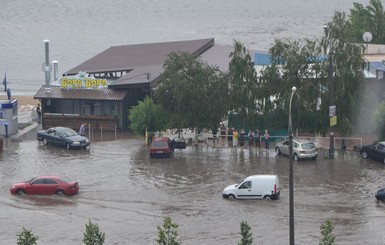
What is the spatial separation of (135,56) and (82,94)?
14625mm

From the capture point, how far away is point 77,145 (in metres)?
56.9

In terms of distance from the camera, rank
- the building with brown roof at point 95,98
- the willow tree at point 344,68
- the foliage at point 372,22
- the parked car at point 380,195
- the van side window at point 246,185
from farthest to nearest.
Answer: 1. the foliage at point 372,22
2. the building with brown roof at point 95,98
3. the willow tree at point 344,68
4. the van side window at point 246,185
5. the parked car at point 380,195

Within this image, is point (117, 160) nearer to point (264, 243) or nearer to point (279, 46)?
point (279, 46)

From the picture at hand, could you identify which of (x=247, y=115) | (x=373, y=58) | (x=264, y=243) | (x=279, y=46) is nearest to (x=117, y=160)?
(x=247, y=115)

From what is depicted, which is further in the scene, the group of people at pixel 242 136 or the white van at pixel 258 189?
the group of people at pixel 242 136

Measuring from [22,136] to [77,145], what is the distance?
28.0ft

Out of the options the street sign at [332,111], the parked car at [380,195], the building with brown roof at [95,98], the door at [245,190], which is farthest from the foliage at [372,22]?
the door at [245,190]

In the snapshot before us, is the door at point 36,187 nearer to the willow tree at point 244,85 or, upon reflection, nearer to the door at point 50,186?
the door at point 50,186

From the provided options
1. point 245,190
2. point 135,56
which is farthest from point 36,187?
point 135,56

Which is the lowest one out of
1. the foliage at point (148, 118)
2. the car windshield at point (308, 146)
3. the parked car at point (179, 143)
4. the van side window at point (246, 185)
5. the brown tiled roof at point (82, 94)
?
the van side window at point (246, 185)

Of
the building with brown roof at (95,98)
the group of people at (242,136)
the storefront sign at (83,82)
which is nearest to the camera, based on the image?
the group of people at (242,136)

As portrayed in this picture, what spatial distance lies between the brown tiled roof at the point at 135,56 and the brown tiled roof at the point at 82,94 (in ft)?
22.3

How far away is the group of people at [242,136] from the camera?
55844mm

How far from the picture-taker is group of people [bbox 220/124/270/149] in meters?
55.8
